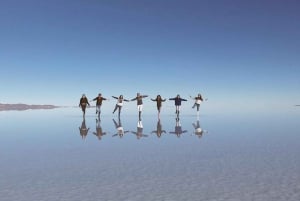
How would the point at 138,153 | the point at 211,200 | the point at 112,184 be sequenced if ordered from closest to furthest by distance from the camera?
the point at 211,200, the point at 112,184, the point at 138,153

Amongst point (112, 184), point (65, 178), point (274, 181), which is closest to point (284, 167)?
point (274, 181)

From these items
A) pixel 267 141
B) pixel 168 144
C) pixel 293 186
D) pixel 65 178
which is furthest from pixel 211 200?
pixel 267 141

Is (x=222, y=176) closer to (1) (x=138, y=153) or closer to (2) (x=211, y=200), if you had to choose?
(2) (x=211, y=200)

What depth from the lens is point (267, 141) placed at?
19406 mm

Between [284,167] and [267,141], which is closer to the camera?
[284,167]

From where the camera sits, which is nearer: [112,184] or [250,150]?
[112,184]

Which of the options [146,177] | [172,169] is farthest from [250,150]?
[146,177]

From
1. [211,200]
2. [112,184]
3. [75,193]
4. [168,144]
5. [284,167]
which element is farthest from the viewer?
[168,144]

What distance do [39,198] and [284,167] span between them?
22.7ft

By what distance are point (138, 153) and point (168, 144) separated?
133 inches

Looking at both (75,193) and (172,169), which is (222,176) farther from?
(75,193)

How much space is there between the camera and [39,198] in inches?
339

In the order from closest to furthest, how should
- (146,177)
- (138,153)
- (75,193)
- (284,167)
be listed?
(75,193)
(146,177)
(284,167)
(138,153)

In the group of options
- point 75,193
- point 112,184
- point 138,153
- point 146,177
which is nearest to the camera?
point 75,193
